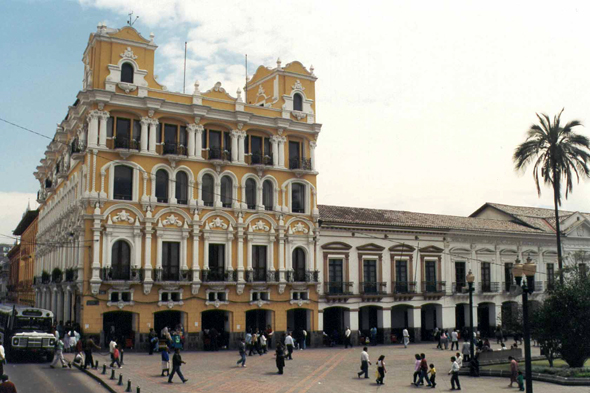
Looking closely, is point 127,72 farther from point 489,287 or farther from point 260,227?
point 489,287

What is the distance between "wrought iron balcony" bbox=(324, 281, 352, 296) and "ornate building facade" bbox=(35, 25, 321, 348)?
1.03 metres

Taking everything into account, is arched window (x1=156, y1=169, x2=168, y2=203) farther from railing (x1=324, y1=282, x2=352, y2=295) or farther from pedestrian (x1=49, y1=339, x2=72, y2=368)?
railing (x1=324, y1=282, x2=352, y2=295)

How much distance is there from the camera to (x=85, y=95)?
121 feet

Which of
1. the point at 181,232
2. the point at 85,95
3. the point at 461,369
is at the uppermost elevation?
the point at 85,95

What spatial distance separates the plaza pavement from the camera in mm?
Answer: 23391

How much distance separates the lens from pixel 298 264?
4256 cm

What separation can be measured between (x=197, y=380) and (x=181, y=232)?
575 inches

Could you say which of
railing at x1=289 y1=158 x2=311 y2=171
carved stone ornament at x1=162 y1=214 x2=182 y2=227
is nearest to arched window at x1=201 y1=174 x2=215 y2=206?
carved stone ornament at x1=162 y1=214 x2=182 y2=227

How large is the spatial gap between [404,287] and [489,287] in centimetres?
862

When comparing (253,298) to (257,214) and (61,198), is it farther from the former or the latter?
(61,198)

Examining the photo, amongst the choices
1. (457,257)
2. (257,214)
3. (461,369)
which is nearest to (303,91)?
(257,214)

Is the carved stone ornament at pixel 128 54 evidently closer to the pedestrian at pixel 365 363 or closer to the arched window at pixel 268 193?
the arched window at pixel 268 193

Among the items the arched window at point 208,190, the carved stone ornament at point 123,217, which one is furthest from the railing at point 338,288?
the carved stone ornament at point 123,217

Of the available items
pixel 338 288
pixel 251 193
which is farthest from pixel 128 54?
pixel 338 288
